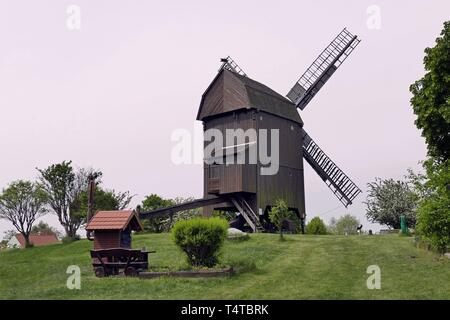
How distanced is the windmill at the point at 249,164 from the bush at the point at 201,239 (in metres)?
16.9

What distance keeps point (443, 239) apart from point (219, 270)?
846 cm

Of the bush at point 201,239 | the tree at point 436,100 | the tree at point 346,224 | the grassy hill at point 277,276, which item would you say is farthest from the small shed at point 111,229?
the tree at point 346,224

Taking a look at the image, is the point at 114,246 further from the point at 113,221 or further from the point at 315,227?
the point at 315,227

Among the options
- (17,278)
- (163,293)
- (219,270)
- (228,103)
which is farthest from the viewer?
(228,103)

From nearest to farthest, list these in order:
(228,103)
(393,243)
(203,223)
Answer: (203,223), (393,243), (228,103)

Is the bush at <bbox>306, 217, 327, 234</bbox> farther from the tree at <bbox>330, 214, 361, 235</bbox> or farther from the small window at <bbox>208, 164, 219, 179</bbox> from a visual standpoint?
the tree at <bbox>330, 214, 361, 235</bbox>

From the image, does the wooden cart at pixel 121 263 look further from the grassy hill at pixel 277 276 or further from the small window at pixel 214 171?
the small window at pixel 214 171

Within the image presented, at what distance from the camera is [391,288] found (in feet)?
49.9

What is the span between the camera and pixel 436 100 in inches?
885

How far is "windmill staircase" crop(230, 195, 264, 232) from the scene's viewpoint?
A: 3631 cm

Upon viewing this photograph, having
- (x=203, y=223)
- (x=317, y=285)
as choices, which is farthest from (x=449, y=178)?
(x=203, y=223)

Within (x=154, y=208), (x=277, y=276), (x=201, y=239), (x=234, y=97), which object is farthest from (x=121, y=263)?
(x=154, y=208)

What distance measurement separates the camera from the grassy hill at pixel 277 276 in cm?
1476
